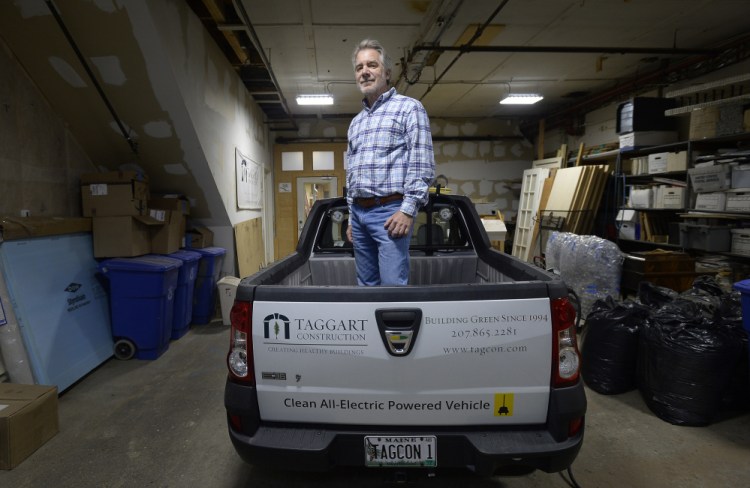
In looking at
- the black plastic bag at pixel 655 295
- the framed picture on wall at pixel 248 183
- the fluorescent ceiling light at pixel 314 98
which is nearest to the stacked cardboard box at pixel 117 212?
the framed picture on wall at pixel 248 183

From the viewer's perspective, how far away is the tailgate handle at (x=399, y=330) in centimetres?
121

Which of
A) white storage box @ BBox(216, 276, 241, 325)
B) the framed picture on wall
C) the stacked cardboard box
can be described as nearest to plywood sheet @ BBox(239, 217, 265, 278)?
the framed picture on wall

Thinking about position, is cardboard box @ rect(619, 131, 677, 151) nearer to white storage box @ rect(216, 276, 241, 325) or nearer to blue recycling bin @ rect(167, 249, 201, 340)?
white storage box @ rect(216, 276, 241, 325)

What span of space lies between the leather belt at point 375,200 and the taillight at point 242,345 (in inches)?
31.7

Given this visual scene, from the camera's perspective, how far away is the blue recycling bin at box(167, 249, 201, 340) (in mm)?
3584

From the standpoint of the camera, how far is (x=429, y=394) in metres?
1.23

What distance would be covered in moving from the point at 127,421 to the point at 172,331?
143 cm

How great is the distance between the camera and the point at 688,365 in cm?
213

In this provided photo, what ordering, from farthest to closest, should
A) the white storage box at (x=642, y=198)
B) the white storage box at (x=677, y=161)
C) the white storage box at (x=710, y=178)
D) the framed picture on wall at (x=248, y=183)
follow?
the framed picture on wall at (x=248, y=183) → the white storage box at (x=642, y=198) → the white storage box at (x=677, y=161) → the white storage box at (x=710, y=178)

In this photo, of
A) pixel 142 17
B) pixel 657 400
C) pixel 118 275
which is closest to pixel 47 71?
pixel 142 17

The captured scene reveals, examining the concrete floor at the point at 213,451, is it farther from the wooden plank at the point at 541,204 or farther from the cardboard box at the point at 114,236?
the wooden plank at the point at 541,204

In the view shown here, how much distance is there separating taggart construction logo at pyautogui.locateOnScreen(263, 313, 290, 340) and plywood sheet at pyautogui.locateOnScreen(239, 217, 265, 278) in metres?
3.70

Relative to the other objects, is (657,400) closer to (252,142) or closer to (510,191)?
(252,142)

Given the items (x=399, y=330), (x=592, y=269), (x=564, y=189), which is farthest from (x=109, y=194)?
(x=564, y=189)
